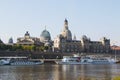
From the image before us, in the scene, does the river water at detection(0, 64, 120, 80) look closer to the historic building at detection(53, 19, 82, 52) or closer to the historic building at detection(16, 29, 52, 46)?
the historic building at detection(53, 19, 82, 52)

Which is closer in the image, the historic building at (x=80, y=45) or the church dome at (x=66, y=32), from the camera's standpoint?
the historic building at (x=80, y=45)

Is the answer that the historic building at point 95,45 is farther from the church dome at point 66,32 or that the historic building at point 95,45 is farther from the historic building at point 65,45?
the church dome at point 66,32

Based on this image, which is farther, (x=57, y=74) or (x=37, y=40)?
(x=37, y=40)

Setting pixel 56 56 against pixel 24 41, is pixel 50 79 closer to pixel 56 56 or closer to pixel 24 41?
pixel 56 56

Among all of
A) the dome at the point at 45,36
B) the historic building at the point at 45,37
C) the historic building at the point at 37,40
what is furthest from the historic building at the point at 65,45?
the dome at the point at 45,36

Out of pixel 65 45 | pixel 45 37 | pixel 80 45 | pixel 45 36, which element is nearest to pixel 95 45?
pixel 80 45

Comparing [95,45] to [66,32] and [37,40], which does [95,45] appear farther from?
[37,40]

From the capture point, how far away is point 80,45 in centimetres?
16900

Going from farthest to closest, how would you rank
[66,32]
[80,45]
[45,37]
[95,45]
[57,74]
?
[45,37], [66,32], [95,45], [80,45], [57,74]

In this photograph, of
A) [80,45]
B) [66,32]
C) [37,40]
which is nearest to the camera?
[80,45]

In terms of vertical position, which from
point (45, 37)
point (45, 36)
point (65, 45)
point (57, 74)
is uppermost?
point (45, 36)

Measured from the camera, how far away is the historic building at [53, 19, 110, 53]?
164000 millimetres

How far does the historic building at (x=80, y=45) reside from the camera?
538 feet

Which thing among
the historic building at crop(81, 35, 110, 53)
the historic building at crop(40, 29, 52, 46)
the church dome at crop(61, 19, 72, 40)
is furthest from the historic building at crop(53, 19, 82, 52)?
the historic building at crop(40, 29, 52, 46)
